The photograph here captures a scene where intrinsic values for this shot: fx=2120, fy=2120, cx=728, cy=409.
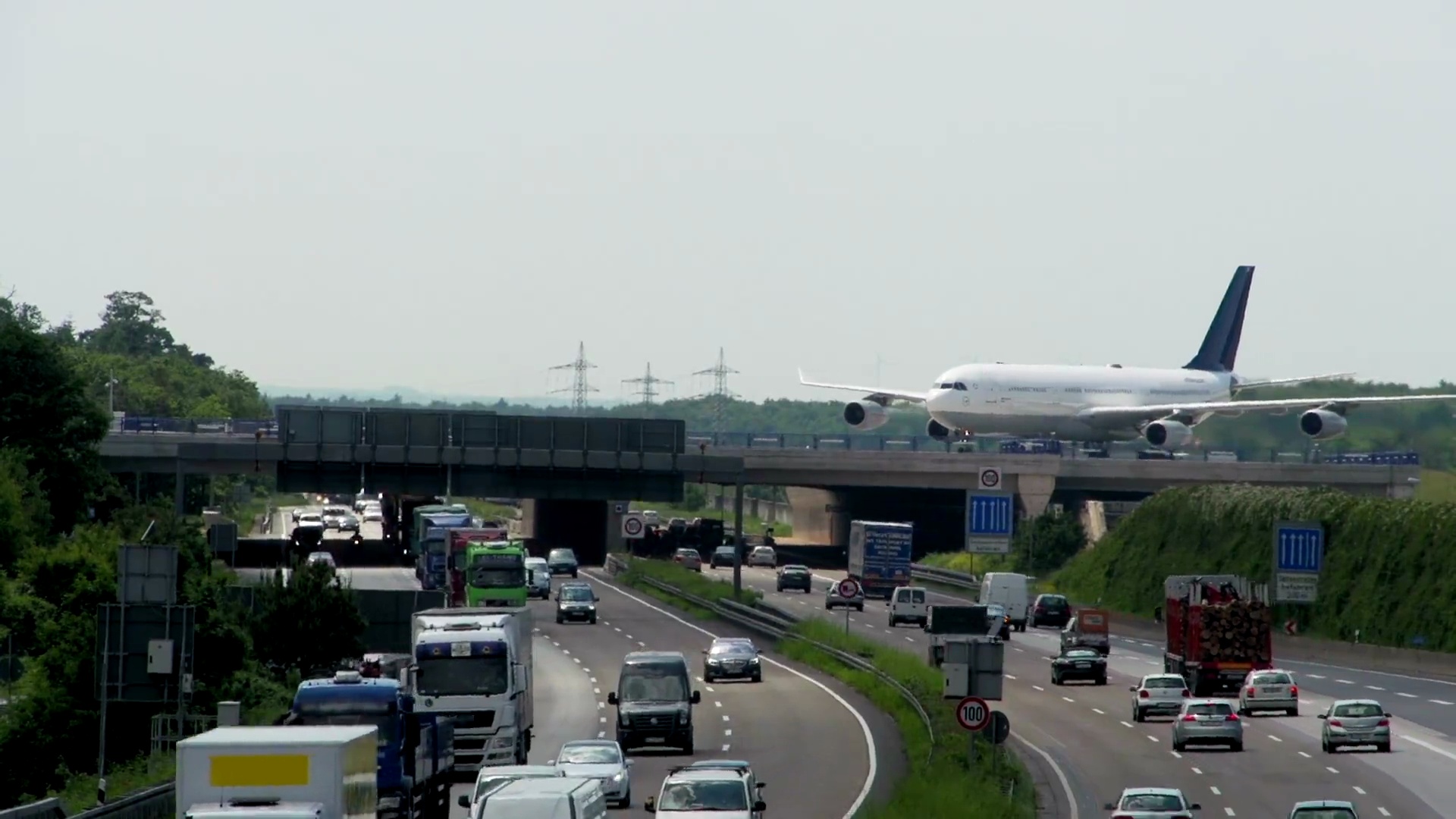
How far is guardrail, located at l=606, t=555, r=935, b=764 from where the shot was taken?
50.6m

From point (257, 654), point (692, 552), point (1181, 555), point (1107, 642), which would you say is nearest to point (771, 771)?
point (257, 654)

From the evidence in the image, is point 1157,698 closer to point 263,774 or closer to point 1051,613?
point 263,774

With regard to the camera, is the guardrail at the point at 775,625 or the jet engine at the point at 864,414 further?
the jet engine at the point at 864,414

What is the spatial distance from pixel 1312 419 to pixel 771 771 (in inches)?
2521

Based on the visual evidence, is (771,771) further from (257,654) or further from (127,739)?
(257,654)

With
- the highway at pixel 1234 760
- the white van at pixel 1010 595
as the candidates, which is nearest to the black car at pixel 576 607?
the white van at pixel 1010 595

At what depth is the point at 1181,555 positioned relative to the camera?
9294 centimetres

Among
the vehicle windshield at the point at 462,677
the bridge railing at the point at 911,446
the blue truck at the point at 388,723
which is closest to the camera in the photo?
the blue truck at the point at 388,723

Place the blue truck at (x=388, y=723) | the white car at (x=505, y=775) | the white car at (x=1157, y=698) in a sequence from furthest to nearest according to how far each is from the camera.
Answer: the white car at (x=1157, y=698) → the blue truck at (x=388, y=723) → the white car at (x=505, y=775)

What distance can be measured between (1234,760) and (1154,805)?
45.0 feet

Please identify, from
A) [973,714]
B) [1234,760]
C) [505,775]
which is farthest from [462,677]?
[1234,760]

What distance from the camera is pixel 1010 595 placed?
8638 centimetres

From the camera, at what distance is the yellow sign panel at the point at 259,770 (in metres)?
20.7

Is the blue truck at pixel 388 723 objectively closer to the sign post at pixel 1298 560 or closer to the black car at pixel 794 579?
the sign post at pixel 1298 560
